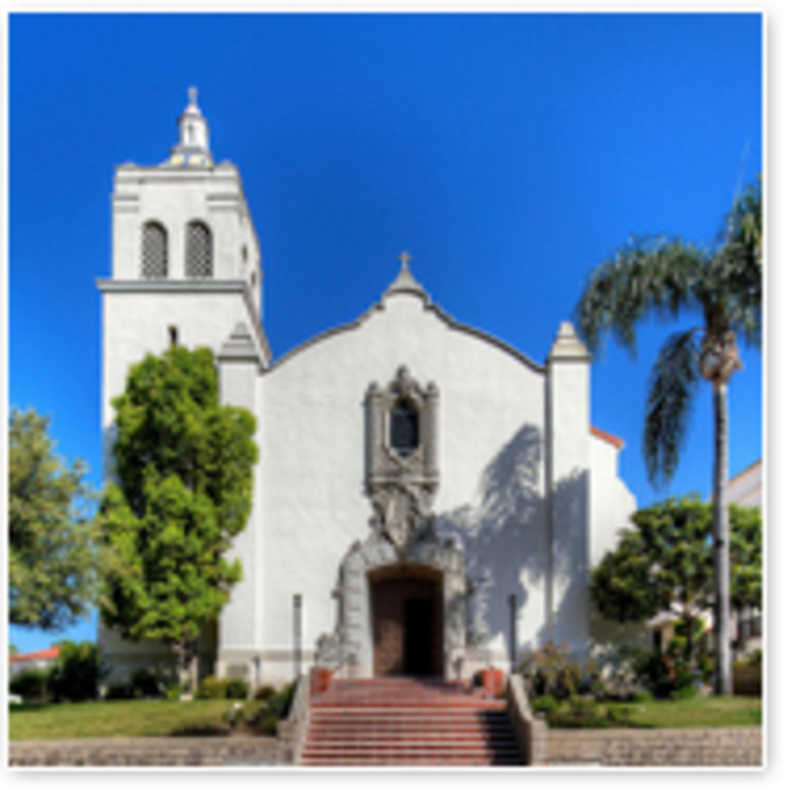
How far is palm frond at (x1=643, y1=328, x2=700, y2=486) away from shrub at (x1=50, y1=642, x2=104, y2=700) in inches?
570

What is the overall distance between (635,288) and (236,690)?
41.7ft

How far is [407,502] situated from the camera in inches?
925

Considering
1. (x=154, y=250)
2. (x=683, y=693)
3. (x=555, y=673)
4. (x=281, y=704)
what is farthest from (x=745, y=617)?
(x=154, y=250)

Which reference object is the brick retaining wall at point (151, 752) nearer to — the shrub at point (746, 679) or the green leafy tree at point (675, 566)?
the green leafy tree at point (675, 566)

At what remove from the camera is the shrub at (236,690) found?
2147 centimetres

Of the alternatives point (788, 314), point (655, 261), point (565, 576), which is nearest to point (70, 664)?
point (565, 576)

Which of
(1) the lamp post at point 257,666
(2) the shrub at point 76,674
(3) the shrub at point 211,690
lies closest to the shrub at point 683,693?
(1) the lamp post at point 257,666

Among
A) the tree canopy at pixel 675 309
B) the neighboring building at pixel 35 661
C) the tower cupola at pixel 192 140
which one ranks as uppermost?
the tower cupola at pixel 192 140

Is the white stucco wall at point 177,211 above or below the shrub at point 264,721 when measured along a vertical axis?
→ above

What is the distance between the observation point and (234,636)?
74.4 ft

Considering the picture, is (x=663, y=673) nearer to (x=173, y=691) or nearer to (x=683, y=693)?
(x=683, y=693)

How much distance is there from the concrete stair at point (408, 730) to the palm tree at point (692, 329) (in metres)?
5.29

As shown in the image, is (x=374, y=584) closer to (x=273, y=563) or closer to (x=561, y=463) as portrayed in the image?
(x=273, y=563)

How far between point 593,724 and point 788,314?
8608mm
